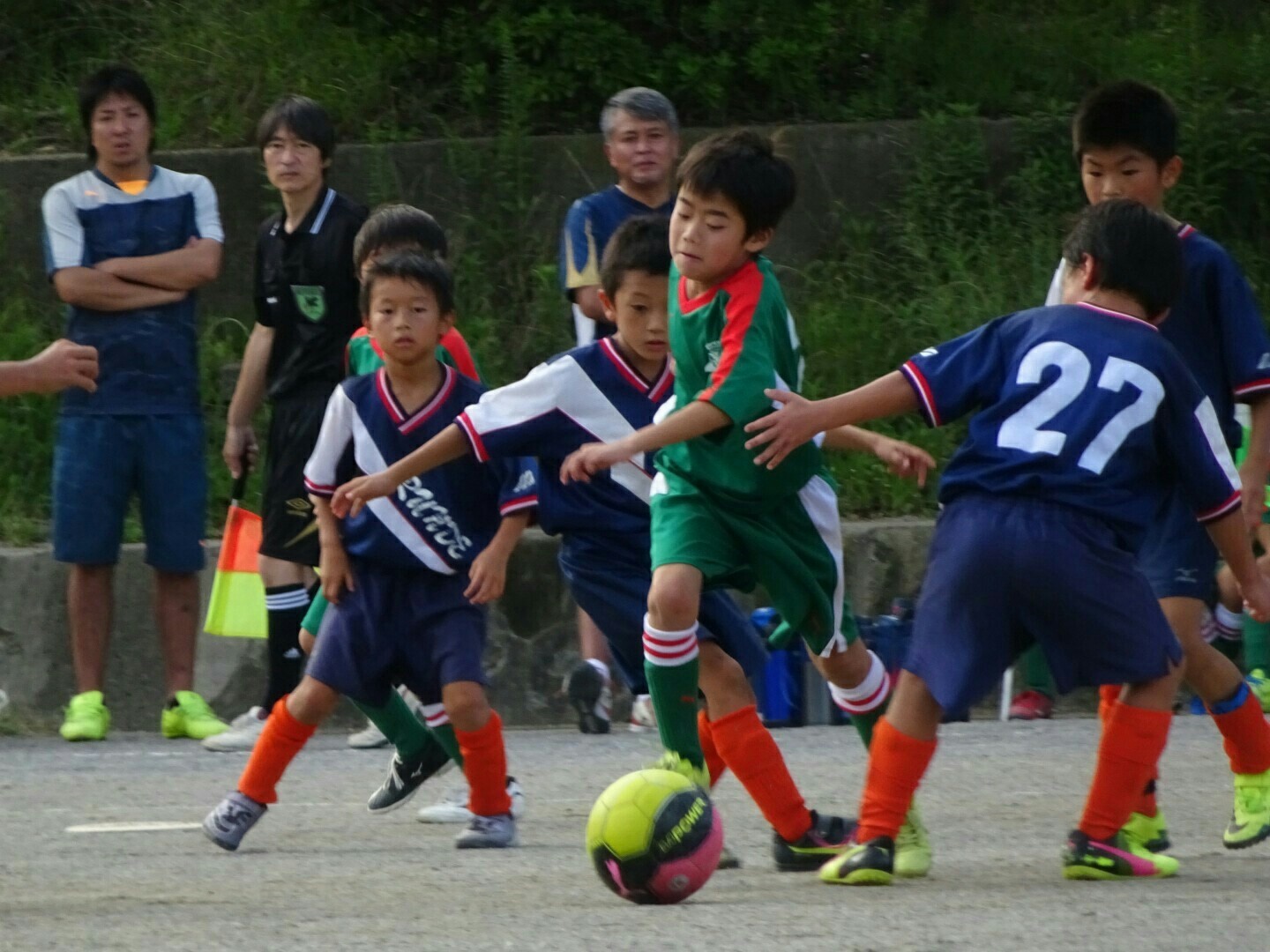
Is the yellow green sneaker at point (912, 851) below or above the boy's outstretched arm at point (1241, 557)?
below

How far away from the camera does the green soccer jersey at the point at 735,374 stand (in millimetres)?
4621

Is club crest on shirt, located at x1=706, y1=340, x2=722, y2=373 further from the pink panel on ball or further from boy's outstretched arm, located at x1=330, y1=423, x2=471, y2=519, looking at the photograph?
the pink panel on ball

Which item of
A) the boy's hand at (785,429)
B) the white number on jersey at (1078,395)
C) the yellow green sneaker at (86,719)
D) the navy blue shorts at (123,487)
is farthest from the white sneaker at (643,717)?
the white number on jersey at (1078,395)

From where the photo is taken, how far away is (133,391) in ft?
26.0

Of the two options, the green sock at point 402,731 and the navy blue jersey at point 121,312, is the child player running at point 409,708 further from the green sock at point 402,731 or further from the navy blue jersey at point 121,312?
the navy blue jersey at point 121,312

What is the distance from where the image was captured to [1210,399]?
16.3ft

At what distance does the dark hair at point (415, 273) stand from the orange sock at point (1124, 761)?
204 cm

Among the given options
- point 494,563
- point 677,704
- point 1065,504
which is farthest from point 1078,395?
point 494,563

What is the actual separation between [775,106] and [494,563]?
660 cm

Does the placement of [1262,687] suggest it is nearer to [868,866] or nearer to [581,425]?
[581,425]

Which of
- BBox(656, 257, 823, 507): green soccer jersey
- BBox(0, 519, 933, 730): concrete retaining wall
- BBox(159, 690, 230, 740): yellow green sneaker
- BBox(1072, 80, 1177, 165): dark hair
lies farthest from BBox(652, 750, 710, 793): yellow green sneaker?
BBox(0, 519, 933, 730): concrete retaining wall

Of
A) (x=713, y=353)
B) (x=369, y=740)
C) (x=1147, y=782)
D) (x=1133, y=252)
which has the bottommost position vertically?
(x=369, y=740)

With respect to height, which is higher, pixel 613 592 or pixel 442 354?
pixel 442 354

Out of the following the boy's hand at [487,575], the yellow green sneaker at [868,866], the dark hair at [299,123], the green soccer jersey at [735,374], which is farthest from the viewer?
the dark hair at [299,123]
